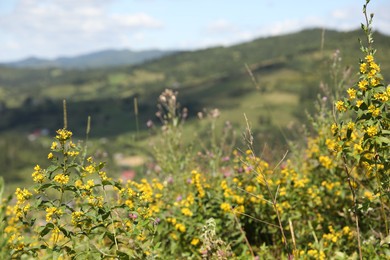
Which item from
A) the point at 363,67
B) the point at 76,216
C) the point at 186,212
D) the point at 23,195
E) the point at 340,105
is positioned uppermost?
the point at 363,67

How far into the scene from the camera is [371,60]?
309 centimetres

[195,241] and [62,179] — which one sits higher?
[62,179]

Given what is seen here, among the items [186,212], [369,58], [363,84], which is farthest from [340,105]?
[186,212]

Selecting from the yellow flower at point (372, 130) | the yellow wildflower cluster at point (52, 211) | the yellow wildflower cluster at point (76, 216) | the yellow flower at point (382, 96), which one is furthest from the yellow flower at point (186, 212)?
the yellow flower at point (382, 96)

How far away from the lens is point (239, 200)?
4719 mm

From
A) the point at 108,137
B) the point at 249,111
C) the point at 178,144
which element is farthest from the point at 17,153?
the point at 178,144

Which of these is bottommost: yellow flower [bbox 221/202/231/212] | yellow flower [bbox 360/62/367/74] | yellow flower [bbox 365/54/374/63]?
yellow flower [bbox 221/202/231/212]

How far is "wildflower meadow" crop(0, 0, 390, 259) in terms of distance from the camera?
3.06 metres

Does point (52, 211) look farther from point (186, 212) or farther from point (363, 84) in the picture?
point (363, 84)

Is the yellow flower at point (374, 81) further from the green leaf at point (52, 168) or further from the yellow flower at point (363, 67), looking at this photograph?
the green leaf at point (52, 168)

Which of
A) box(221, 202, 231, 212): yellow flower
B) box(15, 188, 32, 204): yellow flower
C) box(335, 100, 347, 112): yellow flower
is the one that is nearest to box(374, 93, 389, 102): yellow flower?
box(335, 100, 347, 112): yellow flower

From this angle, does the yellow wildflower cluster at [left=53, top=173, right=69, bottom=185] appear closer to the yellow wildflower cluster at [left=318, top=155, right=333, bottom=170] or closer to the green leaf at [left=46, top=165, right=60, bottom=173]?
the green leaf at [left=46, top=165, right=60, bottom=173]

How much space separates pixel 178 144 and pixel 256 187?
1763mm

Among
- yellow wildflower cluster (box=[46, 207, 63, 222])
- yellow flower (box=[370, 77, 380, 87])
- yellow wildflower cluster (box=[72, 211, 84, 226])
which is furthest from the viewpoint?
yellow flower (box=[370, 77, 380, 87])
